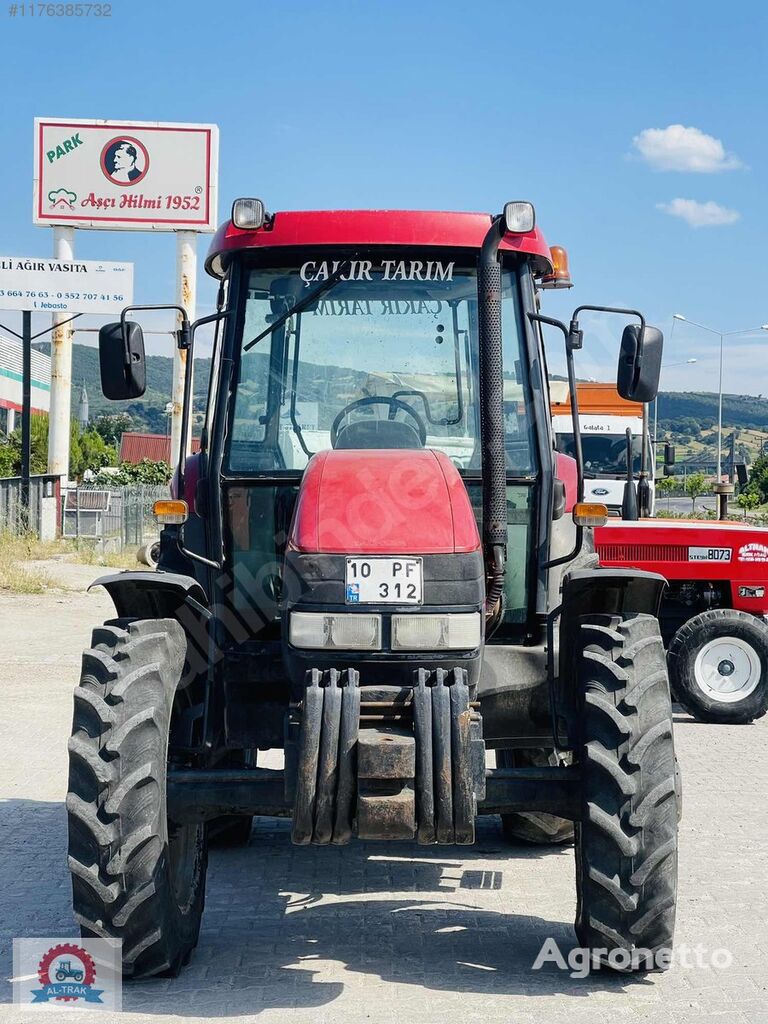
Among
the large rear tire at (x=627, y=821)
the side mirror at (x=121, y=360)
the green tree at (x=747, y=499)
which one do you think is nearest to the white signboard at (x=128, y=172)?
the side mirror at (x=121, y=360)

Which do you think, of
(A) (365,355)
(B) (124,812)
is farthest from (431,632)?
(A) (365,355)

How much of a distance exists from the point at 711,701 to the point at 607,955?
6483 millimetres

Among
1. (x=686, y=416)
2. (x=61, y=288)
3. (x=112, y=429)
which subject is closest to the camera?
(x=61, y=288)

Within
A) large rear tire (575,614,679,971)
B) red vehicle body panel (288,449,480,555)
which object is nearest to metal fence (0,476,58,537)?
red vehicle body panel (288,449,480,555)

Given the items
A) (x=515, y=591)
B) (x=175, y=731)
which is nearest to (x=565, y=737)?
(x=515, y=591)

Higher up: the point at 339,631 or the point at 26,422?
the point at 26,422

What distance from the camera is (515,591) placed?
17.6ft

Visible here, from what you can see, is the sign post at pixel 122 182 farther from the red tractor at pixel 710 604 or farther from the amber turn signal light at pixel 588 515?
the amber turn signal light at pixel 588 515

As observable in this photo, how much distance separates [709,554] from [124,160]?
2055 cm

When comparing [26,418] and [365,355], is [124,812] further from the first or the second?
[26,418]

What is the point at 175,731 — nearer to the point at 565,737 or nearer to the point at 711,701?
the point at 565,737

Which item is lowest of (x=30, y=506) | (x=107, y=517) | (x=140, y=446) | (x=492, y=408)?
(x=107, y=517)

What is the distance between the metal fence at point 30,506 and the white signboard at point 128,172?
587cm

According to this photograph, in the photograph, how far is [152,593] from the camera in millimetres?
4914
